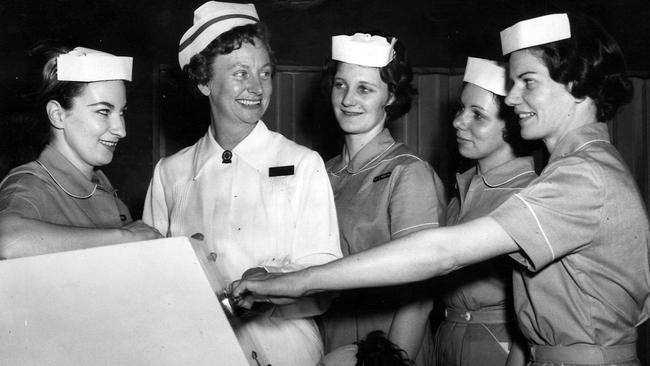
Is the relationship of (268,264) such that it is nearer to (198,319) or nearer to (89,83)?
(89,83)

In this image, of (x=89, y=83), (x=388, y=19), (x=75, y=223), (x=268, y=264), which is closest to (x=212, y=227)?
(x=268, y=264)

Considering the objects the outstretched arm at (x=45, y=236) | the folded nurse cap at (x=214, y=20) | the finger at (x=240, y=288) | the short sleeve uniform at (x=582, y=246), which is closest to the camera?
the finger at (x=240, y=288)

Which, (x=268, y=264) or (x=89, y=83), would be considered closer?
(x=268, y=264)

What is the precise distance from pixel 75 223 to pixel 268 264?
564mm

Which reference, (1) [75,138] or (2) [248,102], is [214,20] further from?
(1) [75,138]

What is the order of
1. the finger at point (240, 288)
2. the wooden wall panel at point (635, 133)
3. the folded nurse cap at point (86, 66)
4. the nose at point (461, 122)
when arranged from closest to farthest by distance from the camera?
1. the finger at point (240, 288)
2. the folded nurse cap at point (86, 66)
3. the nose at point (461, 122)
4. the wooden wall panel at point (635, 133)

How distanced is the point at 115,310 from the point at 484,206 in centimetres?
165

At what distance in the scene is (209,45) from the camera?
7.00ft

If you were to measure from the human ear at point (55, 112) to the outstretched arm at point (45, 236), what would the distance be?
0.39 m

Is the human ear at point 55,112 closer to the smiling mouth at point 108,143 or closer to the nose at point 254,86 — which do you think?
the smiling mouth at point 108,143

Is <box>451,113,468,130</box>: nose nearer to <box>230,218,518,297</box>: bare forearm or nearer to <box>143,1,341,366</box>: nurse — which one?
<box>143,1,341,366</box>: nurse

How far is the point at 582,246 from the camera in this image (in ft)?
5.22

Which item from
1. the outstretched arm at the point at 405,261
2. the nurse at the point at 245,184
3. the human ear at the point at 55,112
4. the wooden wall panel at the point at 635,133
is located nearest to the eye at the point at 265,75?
the nurse at the point at 245,184

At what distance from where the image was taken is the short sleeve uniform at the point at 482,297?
233cm
